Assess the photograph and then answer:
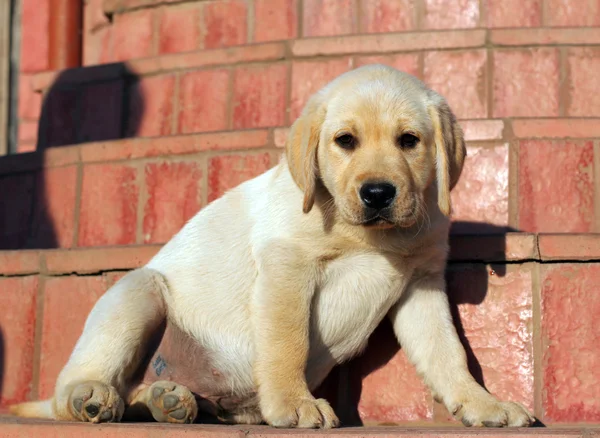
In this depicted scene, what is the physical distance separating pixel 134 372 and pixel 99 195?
1728 millimetres

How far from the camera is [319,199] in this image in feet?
13.8

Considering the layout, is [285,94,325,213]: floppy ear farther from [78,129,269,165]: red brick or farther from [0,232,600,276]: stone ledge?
[78,129,269,165]: red brick

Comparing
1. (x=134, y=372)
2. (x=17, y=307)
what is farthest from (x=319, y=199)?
(x=17, y=307)

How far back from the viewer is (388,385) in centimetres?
434

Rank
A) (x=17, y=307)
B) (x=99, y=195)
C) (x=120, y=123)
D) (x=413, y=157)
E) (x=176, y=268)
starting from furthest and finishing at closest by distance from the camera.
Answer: (x=120, y=123), (x=99, y=195), (x=17, y=307), (x=176, y=268), (x=413, y=157)

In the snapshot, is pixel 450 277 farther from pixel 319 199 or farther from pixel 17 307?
pixel 17 307

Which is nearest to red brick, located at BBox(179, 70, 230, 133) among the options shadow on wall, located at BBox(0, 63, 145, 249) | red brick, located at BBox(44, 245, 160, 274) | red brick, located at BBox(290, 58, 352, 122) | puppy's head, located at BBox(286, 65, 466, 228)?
shadow on wall, located at BBox(0, 63, 145, 249)

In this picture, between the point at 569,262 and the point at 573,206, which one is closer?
the point at 569,262

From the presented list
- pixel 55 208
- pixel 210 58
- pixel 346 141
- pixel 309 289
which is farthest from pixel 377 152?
pixel 210 58

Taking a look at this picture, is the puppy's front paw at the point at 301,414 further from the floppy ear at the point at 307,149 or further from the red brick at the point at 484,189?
the red brick at the point at 484,189

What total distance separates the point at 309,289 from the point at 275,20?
128 inches

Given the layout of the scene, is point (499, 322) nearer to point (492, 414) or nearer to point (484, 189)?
point (492, 414)

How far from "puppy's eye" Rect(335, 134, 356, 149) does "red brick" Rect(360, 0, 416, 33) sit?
2538mm

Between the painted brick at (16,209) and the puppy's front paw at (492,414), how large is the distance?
10.5 ft
